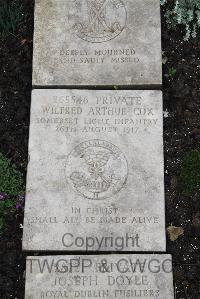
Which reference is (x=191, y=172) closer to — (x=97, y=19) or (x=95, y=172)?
(x=95, y=172)

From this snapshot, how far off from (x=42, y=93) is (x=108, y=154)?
2.75ft

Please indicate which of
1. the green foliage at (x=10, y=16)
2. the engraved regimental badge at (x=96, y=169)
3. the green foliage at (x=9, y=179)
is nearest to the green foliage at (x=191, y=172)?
the engraved regimental badge at (x=96, y=169)

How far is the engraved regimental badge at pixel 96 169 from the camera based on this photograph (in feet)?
14.4

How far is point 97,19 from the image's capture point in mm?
4910

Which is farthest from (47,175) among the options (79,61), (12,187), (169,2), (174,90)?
(169,2)

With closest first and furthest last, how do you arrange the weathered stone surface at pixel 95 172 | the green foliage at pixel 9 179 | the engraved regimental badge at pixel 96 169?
the weathered stone surface at pixel 95 172 < the engraved regimental badge at pixel 96 169 < the green foliage at pixel 9 179

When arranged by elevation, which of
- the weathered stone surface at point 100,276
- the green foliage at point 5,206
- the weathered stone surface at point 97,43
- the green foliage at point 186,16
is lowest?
the weathered stone surface at point 100,276

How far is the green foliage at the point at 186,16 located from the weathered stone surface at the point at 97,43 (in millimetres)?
214

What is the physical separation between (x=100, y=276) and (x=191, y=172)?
1229 mm

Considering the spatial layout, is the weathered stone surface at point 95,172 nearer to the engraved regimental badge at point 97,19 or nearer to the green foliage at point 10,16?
the engraved regimental badge at point 97,19

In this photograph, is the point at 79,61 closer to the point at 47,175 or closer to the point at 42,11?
the point at 42,11

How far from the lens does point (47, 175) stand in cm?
443

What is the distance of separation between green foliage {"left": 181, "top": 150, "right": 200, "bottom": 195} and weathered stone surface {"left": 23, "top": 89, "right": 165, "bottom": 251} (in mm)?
271

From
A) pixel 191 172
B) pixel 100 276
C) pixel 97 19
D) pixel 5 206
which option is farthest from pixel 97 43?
pixel 100 276
